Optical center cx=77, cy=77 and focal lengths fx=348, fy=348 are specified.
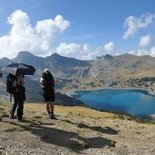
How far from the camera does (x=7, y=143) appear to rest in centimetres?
1611

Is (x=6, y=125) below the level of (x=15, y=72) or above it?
below

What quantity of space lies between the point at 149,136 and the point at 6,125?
29.3ft

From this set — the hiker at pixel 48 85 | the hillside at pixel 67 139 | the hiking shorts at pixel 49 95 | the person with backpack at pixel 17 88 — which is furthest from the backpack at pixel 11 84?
the hiking shorts at pixel 49 95

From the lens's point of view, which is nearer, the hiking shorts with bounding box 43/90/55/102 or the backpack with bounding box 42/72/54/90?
the backpack with bounding box 42/72/54/90

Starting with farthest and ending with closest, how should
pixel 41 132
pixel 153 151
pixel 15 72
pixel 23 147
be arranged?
pixel 15 72
pixel 41 132
pixel 153 151
pixel 23 147

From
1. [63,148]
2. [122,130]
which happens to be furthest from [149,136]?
[63,148]

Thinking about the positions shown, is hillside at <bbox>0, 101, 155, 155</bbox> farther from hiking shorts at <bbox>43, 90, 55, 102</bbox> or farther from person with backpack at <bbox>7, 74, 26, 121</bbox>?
hiking shorts at <bbox>43, 90, 55, 102</bbox>

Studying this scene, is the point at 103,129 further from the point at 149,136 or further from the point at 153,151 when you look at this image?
the point at 153,151

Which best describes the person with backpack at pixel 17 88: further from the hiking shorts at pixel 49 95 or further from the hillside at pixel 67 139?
the hiking shorts at pixel 49 95

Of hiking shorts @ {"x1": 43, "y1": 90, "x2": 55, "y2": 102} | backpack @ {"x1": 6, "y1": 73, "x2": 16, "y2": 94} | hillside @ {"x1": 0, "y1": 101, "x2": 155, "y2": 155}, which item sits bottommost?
hillside @ {"x1": 0, "y1": 101, "x2": 155, "y2": 155}

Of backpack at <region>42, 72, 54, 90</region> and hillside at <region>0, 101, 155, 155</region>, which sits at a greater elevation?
backpack at <region>42, 72, 54, 90</region>

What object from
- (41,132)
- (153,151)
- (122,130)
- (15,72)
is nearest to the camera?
(153,151)

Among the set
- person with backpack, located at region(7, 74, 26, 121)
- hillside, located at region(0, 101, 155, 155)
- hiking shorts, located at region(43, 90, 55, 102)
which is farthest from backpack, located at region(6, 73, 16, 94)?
hiking shorts, located at region(43, 90, 55, 102)

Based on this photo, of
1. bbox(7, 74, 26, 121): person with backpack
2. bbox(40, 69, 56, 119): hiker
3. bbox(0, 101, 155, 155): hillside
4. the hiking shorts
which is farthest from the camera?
the hiking shorts
